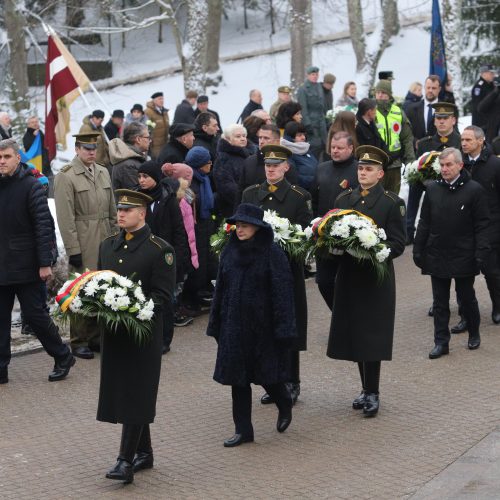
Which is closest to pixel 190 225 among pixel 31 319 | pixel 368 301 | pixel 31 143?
pixel 31 319

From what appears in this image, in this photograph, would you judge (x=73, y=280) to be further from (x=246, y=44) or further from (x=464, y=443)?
(x=246, y=44)

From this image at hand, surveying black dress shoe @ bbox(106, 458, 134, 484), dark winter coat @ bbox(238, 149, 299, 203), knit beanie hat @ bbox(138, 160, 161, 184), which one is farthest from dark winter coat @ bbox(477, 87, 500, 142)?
black dress shoe @ bbox(106, 458, 134, 484)

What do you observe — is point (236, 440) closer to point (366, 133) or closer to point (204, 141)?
point (204, 141)

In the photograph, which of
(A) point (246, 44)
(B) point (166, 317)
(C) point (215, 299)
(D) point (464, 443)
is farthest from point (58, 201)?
(A) point (246, 44)

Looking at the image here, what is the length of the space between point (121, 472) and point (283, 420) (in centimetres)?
158

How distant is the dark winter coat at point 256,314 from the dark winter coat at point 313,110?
11.0 metres

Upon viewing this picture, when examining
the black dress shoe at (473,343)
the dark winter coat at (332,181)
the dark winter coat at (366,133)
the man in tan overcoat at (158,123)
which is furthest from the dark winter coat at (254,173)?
the man in tan overcoat at (158,123)

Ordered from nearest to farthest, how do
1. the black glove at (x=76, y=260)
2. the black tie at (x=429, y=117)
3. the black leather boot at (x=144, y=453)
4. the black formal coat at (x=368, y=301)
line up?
the black leather boot at (x=144, y=453)
the black formal coat at (x=368, y=301)
the black glove at (x=76, y=260)
the black tie at (x=429, y=117)

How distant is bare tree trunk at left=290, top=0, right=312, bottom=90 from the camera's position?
1061 inches

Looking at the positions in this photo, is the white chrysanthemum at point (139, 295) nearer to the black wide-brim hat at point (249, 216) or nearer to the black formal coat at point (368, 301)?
the black wide-brim hat at point (249, 216)

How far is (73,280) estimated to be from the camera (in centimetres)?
780

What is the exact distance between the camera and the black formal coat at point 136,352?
7832 millimetres

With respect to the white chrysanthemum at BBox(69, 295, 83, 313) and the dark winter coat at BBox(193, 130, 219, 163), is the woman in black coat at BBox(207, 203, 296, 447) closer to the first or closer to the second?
the white chrysanthemum at BBox(69, 295, 83, 313)

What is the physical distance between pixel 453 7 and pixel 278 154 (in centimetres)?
1659
